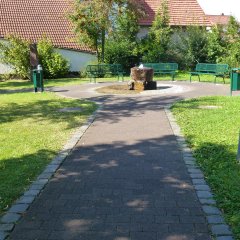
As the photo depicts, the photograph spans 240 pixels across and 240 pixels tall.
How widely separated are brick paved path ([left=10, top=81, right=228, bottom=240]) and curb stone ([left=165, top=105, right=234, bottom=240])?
8 cm

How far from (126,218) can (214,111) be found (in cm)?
723

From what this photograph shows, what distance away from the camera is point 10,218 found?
442 centimetres

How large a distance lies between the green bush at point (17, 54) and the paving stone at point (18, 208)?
20.7m

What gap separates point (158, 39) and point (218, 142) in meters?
20.2

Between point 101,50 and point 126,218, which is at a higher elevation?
point 101,50

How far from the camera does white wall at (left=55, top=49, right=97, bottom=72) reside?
89.8ft

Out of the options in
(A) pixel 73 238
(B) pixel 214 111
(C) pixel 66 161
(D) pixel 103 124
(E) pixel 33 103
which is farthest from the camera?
(E) pixel 33 103

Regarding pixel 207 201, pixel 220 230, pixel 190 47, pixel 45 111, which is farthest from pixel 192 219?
pixel 190 47

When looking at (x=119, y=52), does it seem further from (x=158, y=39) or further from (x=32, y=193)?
(x=32, y=193)

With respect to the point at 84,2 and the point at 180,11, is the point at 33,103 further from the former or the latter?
the point at 180,11

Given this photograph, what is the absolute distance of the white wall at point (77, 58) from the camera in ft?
89.8

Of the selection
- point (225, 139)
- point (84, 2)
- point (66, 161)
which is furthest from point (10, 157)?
point (84, 2)

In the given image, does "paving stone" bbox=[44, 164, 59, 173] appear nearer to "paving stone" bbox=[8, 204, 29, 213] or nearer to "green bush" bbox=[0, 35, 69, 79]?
"paving stone" bbox=[8, 204, 29, 213]

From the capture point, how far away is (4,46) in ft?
82.6
